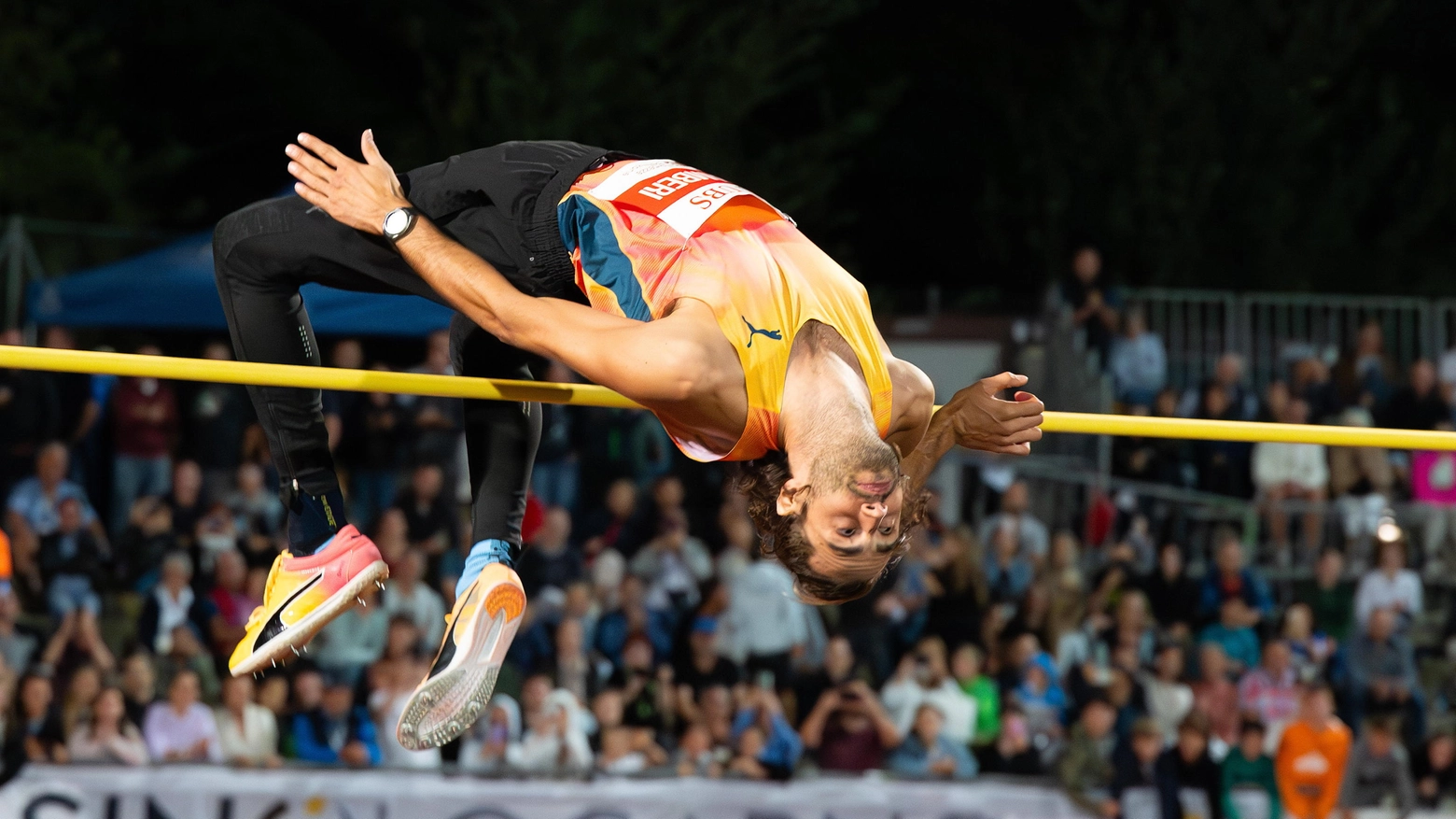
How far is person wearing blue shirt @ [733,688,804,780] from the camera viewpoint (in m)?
7.92

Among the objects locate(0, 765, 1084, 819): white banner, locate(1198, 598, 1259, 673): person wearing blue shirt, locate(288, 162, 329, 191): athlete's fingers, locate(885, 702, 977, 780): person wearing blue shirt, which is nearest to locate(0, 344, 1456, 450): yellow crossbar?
locate(288, 162, 329, 191): athlete's fingers

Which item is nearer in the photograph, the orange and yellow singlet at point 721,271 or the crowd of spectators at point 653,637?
the orange and yellow singlet at point 721,271

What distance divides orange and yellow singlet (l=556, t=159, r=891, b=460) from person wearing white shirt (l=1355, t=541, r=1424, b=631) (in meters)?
6.19

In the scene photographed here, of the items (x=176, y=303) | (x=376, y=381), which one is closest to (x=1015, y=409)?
(x=376, y=381)

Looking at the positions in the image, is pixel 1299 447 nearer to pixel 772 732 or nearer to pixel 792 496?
pixel 772 732

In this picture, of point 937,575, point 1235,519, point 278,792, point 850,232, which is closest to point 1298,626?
point 1235,519

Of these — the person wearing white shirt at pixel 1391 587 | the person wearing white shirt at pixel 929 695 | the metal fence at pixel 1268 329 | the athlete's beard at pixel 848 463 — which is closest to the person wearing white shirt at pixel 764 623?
the person wearing white shirt at pixel 929 695

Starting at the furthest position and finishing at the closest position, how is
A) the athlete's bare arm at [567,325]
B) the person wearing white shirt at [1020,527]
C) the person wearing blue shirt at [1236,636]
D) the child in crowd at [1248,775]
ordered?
the person wearing white shirt at [1020,527] → the person wearing blue shirt at [1236,636] → the child in crowd at [1248,775] → the athlete's bare arm at [567,325]

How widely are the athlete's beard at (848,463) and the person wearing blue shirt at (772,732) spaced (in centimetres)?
441

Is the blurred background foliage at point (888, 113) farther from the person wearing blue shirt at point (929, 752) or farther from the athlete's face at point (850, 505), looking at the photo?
the athlete's face at point (850, 505)

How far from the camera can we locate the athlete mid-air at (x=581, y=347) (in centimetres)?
364

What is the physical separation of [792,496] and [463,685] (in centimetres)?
105

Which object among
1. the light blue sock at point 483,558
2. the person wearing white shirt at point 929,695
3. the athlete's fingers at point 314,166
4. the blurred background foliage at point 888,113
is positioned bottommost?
the person wearing white shirt at point 929,695

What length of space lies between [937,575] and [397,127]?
313 inches
